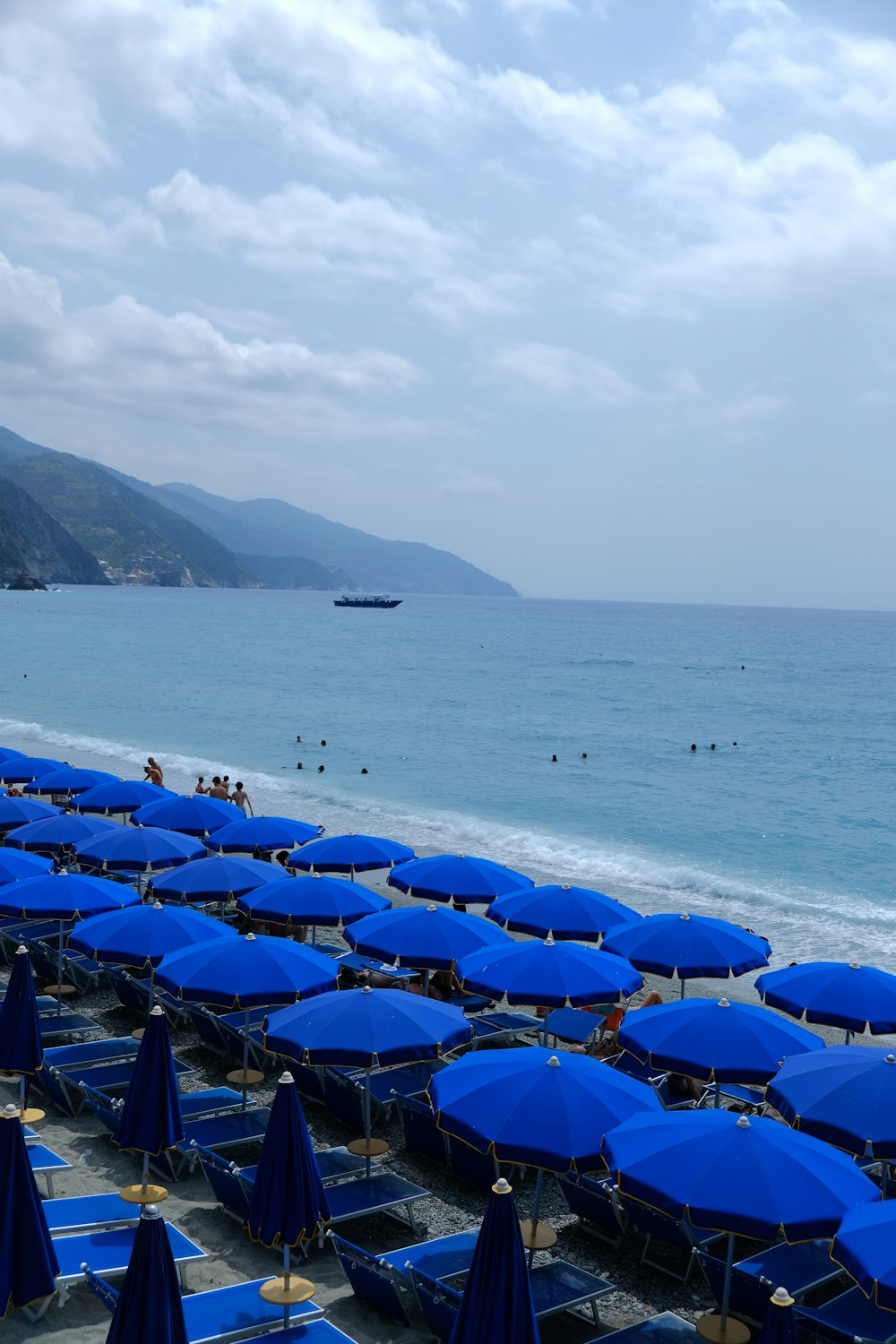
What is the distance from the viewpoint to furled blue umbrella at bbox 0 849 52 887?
13.1 metres

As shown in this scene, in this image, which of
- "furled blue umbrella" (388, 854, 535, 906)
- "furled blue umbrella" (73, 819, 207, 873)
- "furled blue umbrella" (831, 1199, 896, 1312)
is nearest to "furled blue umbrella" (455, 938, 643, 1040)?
"furled blue umbrella" (388, 854, 535, 906)

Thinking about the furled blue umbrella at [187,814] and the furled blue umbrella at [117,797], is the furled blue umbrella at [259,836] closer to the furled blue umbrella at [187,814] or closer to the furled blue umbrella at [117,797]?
the furled blue umbrella at [187,814]

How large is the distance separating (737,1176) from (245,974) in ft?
16.4

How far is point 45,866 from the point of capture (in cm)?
1370

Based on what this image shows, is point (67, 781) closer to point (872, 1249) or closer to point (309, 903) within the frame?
point (309, 903)

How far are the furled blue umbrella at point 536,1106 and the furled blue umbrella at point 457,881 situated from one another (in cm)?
595

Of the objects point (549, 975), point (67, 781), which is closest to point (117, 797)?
point (67, 781)

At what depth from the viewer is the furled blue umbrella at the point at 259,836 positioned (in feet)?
53.5

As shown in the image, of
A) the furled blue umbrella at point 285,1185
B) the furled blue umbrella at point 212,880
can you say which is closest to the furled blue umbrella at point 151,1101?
the furled blue umbrella at point 285,1185

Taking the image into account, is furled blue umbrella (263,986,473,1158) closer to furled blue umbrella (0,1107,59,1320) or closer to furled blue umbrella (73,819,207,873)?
furled blue umbrella (0,1107,59,1320)

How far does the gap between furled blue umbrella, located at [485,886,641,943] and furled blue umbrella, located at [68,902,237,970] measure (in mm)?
3213

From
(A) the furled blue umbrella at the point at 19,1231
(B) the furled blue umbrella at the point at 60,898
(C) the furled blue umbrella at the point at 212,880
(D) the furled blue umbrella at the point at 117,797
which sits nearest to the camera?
(A) the furled blue umbrella at the point at 19,1231

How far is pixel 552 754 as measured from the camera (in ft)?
152

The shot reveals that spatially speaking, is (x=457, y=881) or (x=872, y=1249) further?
(x=457, y=881)
